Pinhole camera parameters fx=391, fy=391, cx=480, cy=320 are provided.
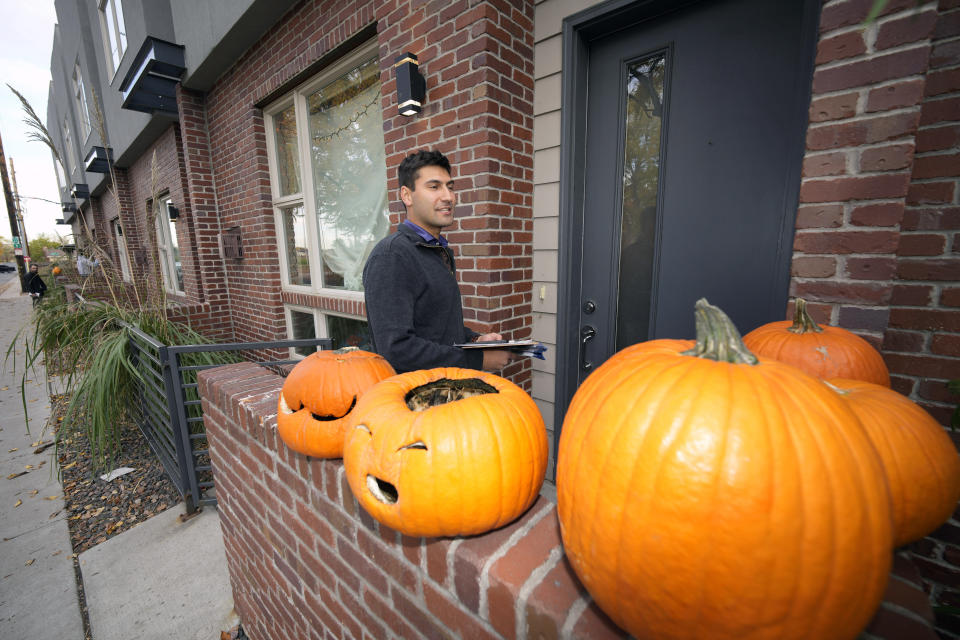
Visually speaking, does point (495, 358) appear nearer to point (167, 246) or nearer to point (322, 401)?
point (322, 401)

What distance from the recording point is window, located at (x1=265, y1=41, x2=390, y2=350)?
3373mm

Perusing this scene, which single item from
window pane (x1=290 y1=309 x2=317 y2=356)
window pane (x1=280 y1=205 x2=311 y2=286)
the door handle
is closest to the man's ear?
the door handle

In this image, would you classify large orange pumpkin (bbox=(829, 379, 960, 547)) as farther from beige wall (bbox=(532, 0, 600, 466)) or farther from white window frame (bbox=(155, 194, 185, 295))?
white window frame (bbox=(155, 194, 185, 295))

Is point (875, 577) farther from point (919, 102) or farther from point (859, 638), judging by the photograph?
point (919, 102)

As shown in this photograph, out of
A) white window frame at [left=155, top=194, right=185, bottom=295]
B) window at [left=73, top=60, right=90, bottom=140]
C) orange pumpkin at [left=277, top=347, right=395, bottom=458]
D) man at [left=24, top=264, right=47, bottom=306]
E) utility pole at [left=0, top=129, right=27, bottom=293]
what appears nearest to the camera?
orange pumpkin at [left=277, top=347, right=395, bottom=458]

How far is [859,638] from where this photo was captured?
615 mm

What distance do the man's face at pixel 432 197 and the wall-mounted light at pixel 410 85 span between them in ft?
3.33

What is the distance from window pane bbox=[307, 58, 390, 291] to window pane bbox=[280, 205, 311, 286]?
379mm

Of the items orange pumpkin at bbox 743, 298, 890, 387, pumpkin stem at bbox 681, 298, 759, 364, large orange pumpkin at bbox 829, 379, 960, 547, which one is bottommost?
large orange pumpkin at bbox 829, 379, 960, 547

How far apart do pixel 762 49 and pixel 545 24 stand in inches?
48.6

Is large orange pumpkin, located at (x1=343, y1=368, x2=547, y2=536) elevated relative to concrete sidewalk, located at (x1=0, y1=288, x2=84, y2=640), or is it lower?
elevated

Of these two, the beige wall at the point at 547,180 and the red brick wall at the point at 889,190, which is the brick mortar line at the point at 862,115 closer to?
the red brick wall at the point at 889,190

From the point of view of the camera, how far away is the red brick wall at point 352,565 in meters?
0.71

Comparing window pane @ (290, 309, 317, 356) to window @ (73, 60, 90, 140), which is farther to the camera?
window @ (73, 60, 90, 140)
